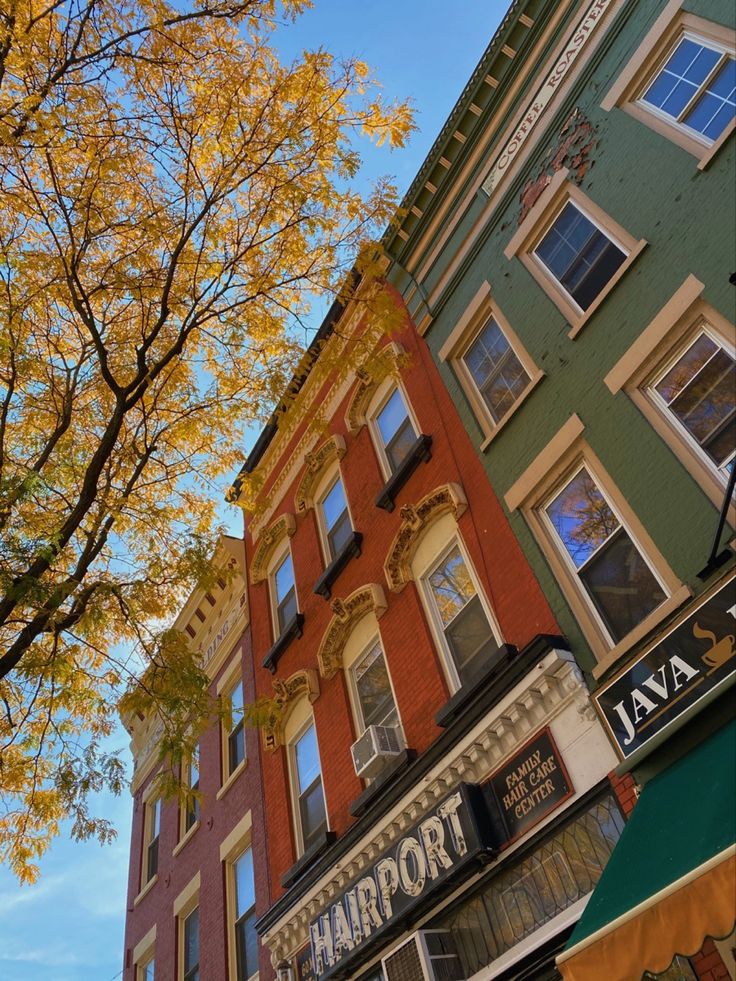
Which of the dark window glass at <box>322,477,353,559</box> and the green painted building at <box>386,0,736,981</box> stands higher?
the dark window glass at <box>322,477,353,559</box>

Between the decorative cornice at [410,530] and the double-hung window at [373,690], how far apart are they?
118 centimetres

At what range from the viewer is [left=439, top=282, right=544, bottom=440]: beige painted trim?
9531mm

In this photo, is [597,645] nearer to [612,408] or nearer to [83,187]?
[612,408]

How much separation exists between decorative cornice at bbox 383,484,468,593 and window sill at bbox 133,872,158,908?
1025 centimetres

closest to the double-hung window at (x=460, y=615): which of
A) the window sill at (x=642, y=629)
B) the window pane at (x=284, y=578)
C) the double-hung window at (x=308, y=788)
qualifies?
the window sill at (x=642, y=629)

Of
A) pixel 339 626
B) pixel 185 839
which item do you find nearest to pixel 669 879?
pixel 339 626

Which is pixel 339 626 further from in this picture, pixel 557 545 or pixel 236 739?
pixel 236 739

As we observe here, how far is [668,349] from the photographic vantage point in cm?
769

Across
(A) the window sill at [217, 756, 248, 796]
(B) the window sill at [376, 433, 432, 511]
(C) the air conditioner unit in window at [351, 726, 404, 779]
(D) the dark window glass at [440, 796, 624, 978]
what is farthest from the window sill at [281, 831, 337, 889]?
(B) the window sill at [376, 433, 432, 511]

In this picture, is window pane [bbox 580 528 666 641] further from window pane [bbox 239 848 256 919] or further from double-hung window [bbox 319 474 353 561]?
window pane [bbox 239 848 256 919]

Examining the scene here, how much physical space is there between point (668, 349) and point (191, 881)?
12.9 metres

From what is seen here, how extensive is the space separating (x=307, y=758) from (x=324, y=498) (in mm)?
4613

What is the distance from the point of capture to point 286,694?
41.7ft

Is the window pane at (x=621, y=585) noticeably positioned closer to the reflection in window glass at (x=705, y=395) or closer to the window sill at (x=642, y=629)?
the window sill at (x=642, y=629)
